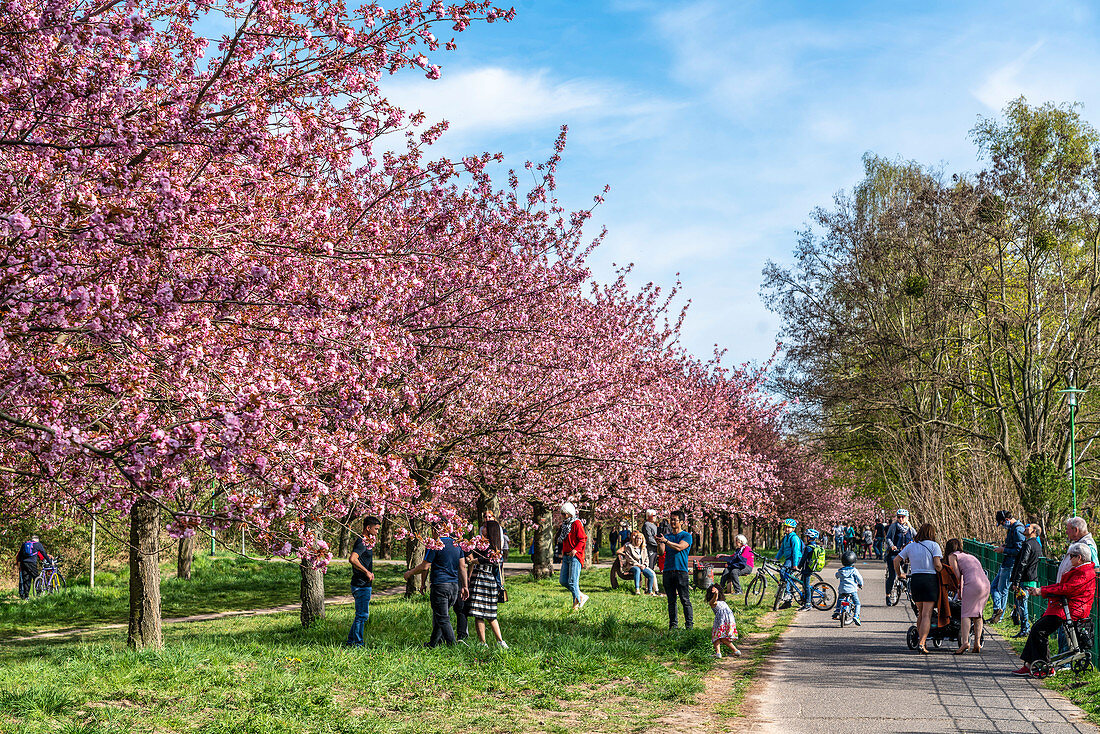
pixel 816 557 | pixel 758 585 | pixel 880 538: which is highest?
pixel 816 557

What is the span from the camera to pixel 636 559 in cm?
1800

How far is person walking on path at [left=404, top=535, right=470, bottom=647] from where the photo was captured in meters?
11.4

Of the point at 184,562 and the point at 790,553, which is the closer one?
the point at 790,553

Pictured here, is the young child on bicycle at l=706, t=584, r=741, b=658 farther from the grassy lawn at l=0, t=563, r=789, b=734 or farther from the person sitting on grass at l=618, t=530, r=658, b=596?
the person sitting on grass at l=618, t=530, r=658, b=596

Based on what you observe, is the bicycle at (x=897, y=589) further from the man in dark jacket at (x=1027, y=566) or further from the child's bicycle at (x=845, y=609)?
the man in dark jacket at (x=1027, y=566)

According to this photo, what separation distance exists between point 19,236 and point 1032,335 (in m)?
29.2

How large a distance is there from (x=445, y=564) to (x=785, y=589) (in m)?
9.01

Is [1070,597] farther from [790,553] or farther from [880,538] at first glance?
[880,538]

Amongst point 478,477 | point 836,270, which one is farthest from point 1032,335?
point 478,477

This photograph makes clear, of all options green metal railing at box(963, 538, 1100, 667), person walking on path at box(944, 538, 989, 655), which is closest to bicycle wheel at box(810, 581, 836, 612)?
green metal railing at box(963, 538, 1100, 667)

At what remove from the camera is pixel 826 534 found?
194ft

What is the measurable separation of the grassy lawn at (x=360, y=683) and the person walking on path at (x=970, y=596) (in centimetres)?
252

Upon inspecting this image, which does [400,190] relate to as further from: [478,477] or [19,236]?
[478,477]

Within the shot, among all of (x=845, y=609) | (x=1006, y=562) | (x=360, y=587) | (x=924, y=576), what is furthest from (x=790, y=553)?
(x=360, y=587)
